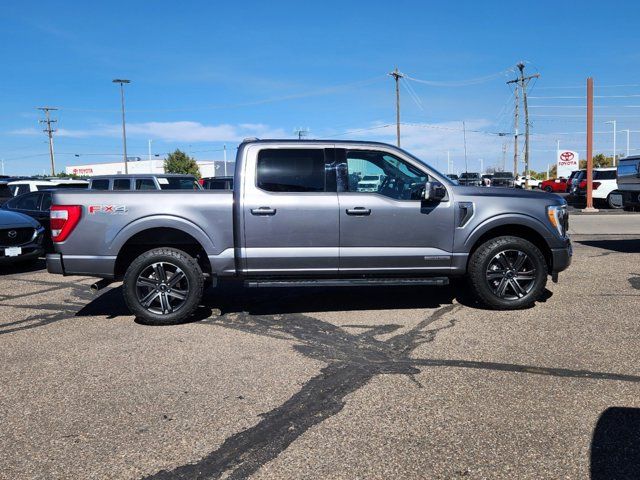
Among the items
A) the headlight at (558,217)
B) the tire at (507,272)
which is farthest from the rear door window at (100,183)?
the headlight at (558,217)

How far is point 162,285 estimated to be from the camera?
6078 millimetres

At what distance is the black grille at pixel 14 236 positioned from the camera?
9.86 m

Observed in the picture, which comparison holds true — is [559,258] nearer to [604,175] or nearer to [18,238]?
[18,238]

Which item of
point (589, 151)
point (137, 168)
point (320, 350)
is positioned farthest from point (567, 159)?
point (137, 168)

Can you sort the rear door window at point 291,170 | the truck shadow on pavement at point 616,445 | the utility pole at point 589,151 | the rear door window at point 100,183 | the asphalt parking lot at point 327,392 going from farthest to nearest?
the utility pole at point 589,151, the rear door window at point 100,183, the rear door window at point 291,170, the asphalt parking lot at point 327,392, the truck shadow on pavement at point 616,445

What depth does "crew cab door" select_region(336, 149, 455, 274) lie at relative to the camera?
613 cm

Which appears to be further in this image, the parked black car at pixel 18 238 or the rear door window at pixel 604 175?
Result: the rear door window at pixel 604 175

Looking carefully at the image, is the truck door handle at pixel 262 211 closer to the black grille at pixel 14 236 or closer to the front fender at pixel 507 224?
the front fender at pixel 507 224

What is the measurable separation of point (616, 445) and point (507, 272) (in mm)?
3345

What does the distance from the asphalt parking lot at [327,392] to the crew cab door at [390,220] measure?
66 centimetres

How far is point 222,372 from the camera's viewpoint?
4586 millimetres

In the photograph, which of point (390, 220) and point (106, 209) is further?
point (390, 220)

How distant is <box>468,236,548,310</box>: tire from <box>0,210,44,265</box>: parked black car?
7.98 meters

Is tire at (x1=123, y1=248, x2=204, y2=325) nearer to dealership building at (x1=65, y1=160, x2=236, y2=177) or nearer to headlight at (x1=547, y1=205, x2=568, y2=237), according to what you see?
headlight at (x1=547, y1=205, x2=568, y2=237)
